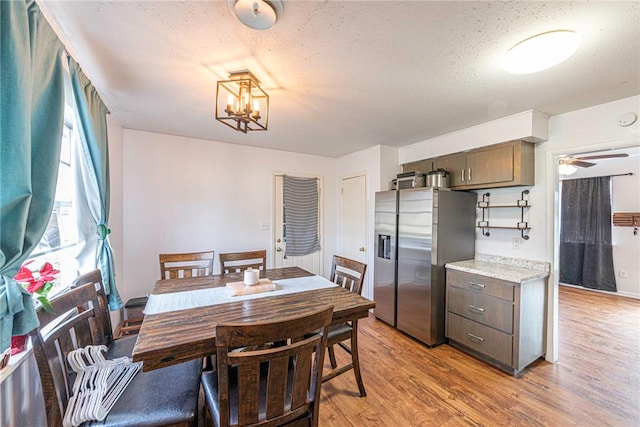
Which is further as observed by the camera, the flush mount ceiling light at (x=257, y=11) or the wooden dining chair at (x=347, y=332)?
the wooden dining chair at (x=347, y=332)

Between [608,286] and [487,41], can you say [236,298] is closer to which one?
[487,41]

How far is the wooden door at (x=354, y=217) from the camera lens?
12.8ft

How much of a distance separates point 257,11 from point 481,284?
2748 mm

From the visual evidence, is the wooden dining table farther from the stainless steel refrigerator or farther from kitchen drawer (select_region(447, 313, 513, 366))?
kitchen drawer (select_region(447, 313, 513, 366))

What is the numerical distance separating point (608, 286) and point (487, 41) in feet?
18.0

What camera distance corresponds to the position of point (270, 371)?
3.46 feet

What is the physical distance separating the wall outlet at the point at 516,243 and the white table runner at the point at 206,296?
2096mm

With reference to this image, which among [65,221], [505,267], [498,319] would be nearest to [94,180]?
[65,221]

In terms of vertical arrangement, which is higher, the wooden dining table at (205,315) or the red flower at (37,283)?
the red flower at (37,283)

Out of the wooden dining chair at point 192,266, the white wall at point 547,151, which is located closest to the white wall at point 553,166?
the white wall at point 547,151

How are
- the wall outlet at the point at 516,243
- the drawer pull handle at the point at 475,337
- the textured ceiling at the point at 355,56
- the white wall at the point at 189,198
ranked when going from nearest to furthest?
the textured ceiling at the point at 355,56 → the drawer pull handle at the point at 475,337 → the wall outlet at the point at 516,243 → the white wall at the point at 189,198

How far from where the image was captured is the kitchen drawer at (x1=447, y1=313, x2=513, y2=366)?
2.28 meters

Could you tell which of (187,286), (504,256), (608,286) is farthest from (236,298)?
(608,286)

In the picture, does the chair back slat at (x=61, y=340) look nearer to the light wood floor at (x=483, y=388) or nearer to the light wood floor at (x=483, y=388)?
the light wood floor at (x=483, y=388)
